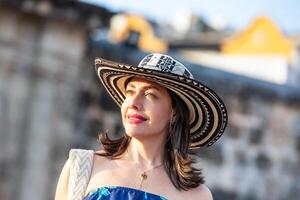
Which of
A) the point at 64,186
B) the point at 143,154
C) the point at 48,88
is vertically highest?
the point at 48,88

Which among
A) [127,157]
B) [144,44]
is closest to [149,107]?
[127,157]

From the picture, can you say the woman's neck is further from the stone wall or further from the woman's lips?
the stone wall

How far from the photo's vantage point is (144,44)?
92.4ft

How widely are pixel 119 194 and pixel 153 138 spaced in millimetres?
294

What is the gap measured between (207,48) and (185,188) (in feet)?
73.1

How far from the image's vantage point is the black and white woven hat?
3.99 metres

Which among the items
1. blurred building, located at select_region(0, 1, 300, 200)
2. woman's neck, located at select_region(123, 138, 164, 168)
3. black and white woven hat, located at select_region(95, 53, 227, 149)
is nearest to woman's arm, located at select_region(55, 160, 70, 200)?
woman's neck, located at select_region(123, 138, 164, 168)

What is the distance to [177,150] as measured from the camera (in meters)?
4.09

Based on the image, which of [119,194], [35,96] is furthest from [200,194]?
[35,96]

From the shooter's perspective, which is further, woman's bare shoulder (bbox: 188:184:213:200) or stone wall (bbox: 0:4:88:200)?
stone wall (bbox: 0:4:88:200)

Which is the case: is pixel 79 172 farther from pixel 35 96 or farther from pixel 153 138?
pixel 35 96

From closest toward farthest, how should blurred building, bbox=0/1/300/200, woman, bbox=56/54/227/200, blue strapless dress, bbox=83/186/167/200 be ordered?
blue strapless dress, bbox=83/186/167/200
woman, bbox=56/54/227/200
blurred building, bbox=0/1/300/200

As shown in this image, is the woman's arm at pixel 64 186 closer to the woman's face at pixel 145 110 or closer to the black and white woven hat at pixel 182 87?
the woman's face at pixel 145 110

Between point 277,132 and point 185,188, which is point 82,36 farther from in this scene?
point 185,188
